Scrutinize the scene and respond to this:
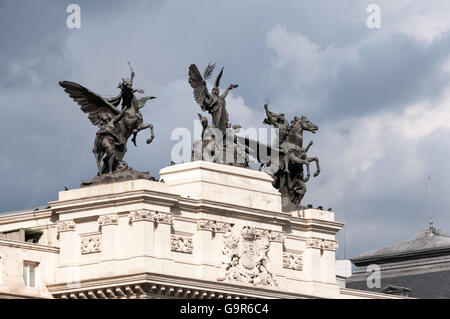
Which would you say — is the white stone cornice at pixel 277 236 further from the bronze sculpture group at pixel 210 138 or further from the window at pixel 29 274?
the window at pixel 29 274

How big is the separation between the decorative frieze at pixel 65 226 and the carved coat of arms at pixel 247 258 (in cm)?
731

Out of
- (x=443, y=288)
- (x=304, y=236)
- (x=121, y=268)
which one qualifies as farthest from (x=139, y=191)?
(x=443, y=288)

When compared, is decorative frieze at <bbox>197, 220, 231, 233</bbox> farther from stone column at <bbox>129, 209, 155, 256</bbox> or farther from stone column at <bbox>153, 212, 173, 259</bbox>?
stone column at <bbox>129, 209, 155, 256</bbox>

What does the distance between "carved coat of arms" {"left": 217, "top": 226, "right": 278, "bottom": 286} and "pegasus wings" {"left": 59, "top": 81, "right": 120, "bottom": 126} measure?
8.18 metres

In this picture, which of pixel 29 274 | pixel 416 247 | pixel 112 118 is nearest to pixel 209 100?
pixel 112 118

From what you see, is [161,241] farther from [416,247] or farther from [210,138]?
[416,247]

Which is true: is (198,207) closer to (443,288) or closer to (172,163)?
(172,163)

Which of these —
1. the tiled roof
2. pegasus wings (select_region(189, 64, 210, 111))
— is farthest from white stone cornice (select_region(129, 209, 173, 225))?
the tiled roof

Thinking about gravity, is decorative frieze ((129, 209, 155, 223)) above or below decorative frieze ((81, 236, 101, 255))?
above

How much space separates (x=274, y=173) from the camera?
10025 cm

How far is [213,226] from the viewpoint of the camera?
9319 centimetres

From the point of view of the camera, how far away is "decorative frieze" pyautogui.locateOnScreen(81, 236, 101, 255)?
9119 cm
